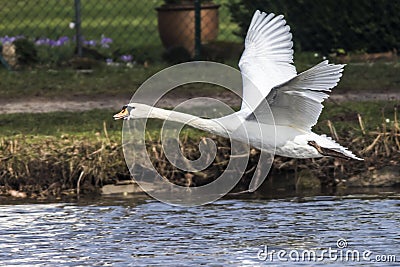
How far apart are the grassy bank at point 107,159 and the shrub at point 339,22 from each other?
4.45 meters

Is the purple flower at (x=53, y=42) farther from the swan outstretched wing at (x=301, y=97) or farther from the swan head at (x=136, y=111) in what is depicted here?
the swan outstretched wing at (x=301, y=97)

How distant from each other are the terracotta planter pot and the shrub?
714mm

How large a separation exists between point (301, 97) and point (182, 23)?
793 centimetres

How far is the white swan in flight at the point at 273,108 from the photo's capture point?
301 inches

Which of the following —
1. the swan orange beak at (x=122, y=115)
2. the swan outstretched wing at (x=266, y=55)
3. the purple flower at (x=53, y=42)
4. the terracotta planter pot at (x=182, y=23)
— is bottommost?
the swan orange beak at (x=122, y=115)

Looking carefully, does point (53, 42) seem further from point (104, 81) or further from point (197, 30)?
point (104, 81)

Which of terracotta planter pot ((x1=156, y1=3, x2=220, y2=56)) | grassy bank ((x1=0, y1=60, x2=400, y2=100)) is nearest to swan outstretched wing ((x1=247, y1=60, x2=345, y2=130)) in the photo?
grassy bank ((x1=0, y1=60, x2=400, y2=100))

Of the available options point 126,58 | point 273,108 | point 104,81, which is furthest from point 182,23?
point 273,108

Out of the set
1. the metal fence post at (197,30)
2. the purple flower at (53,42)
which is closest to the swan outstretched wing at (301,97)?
the metal fence post at (197,30)

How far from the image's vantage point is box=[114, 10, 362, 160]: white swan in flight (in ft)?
25.1

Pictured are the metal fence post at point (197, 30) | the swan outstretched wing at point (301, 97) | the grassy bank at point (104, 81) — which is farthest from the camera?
the metal fence post at point (197, 30)

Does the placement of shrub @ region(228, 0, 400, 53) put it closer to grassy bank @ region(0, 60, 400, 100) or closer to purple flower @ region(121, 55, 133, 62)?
grassy bank @ region(0, 60, 400, 100)

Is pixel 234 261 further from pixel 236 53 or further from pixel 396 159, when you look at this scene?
pixel 236 53

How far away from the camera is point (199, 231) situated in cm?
802
